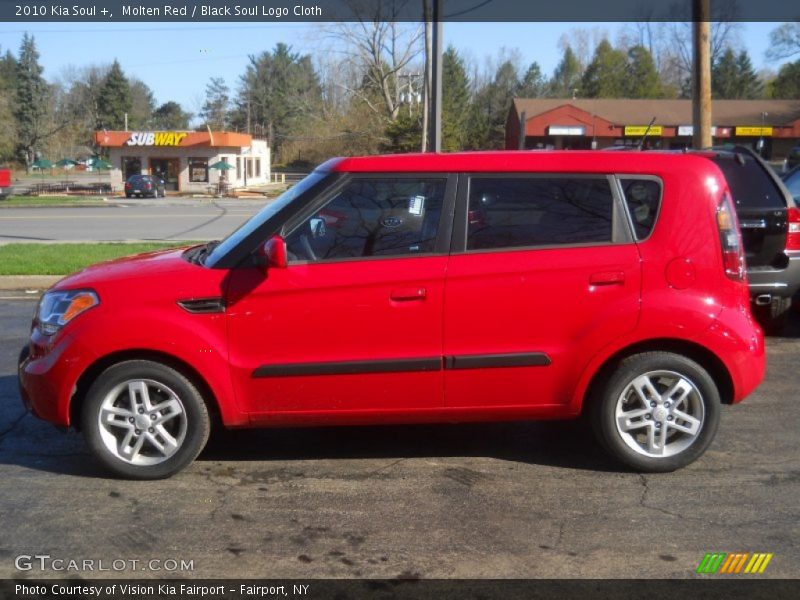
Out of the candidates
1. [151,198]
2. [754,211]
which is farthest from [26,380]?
[151,198]

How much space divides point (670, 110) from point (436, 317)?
5751 centimetres

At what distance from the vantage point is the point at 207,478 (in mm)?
4898

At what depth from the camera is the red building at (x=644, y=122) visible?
171ft

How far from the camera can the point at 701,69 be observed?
1288 centimetres

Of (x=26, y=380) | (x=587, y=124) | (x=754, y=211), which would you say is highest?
(x=587, y=124)

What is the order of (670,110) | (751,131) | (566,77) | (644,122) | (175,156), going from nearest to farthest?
1. (644,122)
2. (751,131)
3. (175,156)
4. (670,110)
5. (566,77)

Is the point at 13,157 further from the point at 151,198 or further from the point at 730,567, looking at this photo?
the point at 730,567

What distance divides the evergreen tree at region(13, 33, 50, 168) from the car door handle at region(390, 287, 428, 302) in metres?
88.1

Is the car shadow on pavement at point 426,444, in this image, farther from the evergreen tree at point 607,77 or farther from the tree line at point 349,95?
the evergreen tree at point 607,77

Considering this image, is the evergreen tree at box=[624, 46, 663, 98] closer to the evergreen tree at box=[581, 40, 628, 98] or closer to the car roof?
the evergreen tree at box=[581, 40, 628, 98]

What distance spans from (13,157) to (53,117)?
684cm

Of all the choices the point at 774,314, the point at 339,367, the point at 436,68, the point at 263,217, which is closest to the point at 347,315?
the point at 339,367

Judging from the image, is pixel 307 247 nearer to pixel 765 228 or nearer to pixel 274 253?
pixel 274 253

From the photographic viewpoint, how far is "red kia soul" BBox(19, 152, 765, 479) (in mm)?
4684
